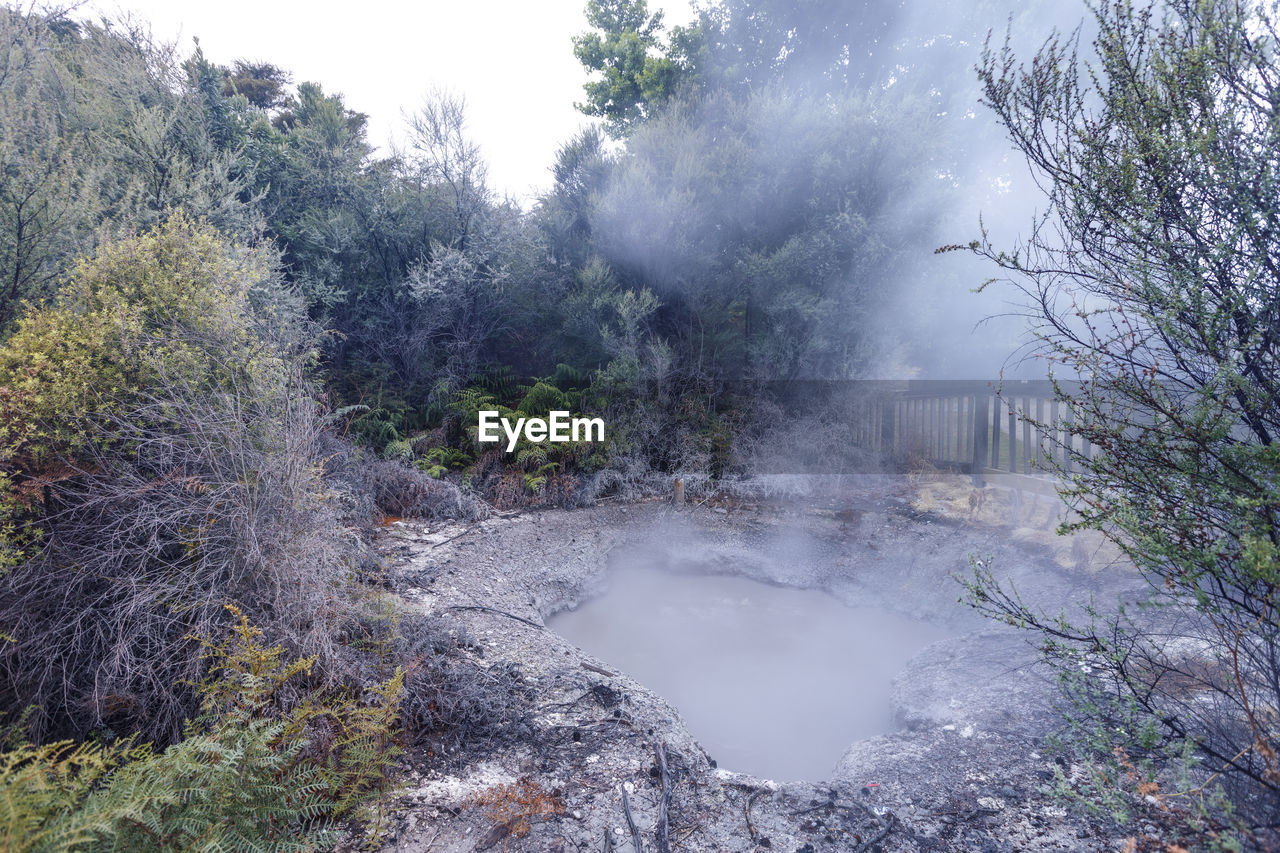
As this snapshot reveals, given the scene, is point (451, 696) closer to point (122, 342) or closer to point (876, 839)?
point (876, 839)

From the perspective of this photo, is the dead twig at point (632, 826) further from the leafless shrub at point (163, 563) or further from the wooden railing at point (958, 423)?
the wooden railing at point (958, 423)

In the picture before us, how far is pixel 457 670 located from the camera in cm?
348

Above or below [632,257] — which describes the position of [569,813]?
below

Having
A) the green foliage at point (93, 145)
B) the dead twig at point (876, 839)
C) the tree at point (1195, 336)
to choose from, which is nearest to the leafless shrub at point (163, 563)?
the green foliage at point (93, 145)

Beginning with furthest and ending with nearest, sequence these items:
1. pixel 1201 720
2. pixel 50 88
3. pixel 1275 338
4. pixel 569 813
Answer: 1. pixel 50 88
2. pixel 569 813
3. pixel 1201 720
4. pixel 1275 338

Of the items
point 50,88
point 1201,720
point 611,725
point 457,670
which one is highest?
point 50,88

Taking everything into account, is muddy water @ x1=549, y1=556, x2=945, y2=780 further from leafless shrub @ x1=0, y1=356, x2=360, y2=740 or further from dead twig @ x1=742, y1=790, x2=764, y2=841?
leafless shrub @ x1=0, y1=356, x2=360, y2=740

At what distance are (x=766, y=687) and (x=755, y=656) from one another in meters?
0.39

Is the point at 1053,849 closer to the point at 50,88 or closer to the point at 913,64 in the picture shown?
→ the point at 50,88

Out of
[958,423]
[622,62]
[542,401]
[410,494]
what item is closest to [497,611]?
[410,494]

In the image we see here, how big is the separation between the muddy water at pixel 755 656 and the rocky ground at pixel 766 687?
0.23m

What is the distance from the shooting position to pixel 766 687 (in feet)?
14.6

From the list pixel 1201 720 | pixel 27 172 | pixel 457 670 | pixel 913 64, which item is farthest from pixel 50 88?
pixel 913 64

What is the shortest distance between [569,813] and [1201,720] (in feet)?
8.20
